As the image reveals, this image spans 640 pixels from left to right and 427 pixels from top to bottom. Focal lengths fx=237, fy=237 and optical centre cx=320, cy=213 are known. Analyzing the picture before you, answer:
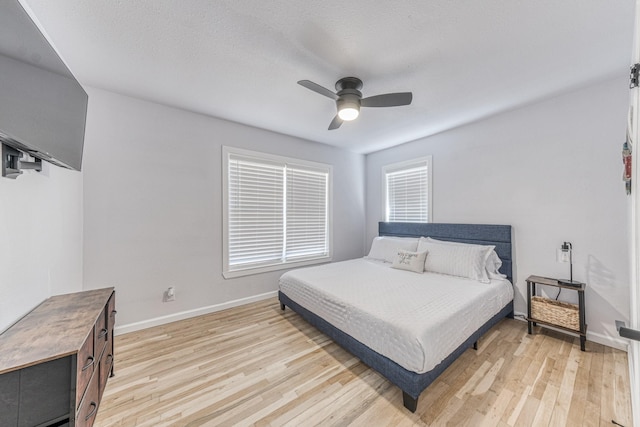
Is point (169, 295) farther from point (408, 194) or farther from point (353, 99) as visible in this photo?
point (408, 194)

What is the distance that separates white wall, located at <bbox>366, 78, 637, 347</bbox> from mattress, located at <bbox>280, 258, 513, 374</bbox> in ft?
2.24

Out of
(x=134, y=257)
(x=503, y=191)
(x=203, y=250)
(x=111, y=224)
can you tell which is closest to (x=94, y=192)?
(x=111, y=224)

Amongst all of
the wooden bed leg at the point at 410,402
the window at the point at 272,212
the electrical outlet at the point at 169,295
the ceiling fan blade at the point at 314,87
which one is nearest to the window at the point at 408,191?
the window at the point at 272,212

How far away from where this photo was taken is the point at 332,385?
1.87 m

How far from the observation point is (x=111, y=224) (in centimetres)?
256

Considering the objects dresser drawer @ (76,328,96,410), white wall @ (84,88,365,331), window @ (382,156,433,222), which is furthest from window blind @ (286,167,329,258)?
dresser drawer @ (76,328,96,410)

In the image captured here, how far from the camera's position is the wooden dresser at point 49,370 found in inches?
39.0

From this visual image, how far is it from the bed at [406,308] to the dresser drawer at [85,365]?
1703mm

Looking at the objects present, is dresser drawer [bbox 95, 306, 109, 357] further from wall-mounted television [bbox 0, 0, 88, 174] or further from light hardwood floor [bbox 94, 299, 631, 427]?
wall-mounted television [bbox 0, 0, 88, 174]

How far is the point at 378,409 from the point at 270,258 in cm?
248

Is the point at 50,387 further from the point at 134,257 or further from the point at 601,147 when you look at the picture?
the point at 601,147

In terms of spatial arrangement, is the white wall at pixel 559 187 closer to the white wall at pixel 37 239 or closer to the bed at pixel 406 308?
the bed at pixel 406 308

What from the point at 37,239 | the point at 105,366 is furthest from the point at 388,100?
the point at 105,366

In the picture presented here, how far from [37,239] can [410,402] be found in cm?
274
